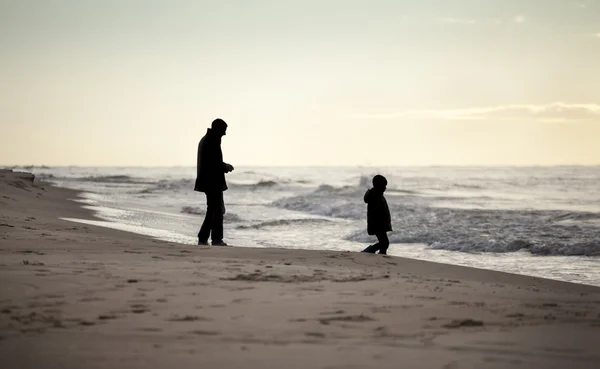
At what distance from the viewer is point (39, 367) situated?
3178mm

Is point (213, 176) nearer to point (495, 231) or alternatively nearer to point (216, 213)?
point (216, 213)

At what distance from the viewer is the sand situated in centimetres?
341

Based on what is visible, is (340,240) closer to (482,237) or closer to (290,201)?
(482,237)

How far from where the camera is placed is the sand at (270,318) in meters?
3.41

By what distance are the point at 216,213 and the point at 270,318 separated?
6190mm

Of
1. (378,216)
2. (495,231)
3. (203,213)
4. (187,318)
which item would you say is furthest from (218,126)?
(203,213)

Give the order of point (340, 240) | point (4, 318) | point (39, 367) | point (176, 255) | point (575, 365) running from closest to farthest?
point (39, 367), point (575, 365), point (4, 318), point (176, 255), point (340, 240)

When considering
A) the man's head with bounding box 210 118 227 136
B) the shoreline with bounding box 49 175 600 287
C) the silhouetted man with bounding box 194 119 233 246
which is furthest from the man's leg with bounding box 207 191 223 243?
the man's head with bounding box 210 118 227 136

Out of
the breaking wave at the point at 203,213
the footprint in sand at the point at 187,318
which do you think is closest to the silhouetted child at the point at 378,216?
the footprint in sand at the point at 187,318

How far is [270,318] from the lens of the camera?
4.22 metres

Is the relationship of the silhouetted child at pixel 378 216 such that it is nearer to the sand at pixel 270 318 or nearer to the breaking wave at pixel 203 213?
the sand at pixel 270 318

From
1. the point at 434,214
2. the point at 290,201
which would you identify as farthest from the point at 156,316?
the point at 290,201

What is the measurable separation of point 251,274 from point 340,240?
8.37 m

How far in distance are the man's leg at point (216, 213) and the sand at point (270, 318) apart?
10.8ft
